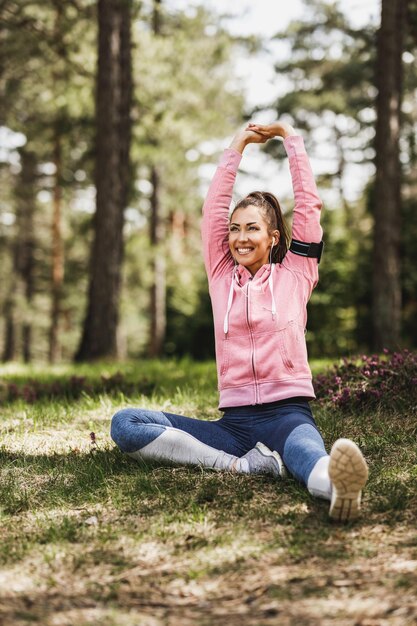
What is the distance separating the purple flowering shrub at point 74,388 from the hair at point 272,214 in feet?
8.71

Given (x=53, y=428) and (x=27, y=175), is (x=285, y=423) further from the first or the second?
(x=27, y=175)

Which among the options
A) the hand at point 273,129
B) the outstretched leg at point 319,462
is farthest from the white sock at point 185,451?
the hand at point 273,129

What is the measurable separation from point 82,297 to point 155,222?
826 cm

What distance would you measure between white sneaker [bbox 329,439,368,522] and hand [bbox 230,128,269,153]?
2081 mm

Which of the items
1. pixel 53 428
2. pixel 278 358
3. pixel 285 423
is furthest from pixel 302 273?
pixel 53 428

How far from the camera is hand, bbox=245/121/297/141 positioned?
402 centimetres

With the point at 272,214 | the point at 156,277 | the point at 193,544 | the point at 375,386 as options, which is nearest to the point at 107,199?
the point at 375,386

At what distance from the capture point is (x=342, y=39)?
20344 millimetres

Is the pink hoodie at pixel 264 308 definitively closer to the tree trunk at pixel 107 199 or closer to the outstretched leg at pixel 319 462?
the outstretched leg at pixel 319 462

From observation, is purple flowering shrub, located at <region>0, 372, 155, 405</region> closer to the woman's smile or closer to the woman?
the woman

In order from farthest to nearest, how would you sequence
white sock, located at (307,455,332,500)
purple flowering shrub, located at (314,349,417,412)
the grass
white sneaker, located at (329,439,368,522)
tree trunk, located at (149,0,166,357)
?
tree trunk, located at (149,0,166,357)
purple flowering shrub, located at (314,349,417,412)
white sock, located at (307,455,332,500)
white sneaker, located at (329,439,368,522)
the grass

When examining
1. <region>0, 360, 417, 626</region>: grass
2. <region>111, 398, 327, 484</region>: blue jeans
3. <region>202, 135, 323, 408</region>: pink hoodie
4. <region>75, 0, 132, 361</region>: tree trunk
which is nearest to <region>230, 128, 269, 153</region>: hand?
<region>202, 135, 323, 408</region>: pink hoodie

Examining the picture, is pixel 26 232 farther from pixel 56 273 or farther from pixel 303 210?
pixel 303 210

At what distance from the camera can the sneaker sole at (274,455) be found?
3418 millimetres
